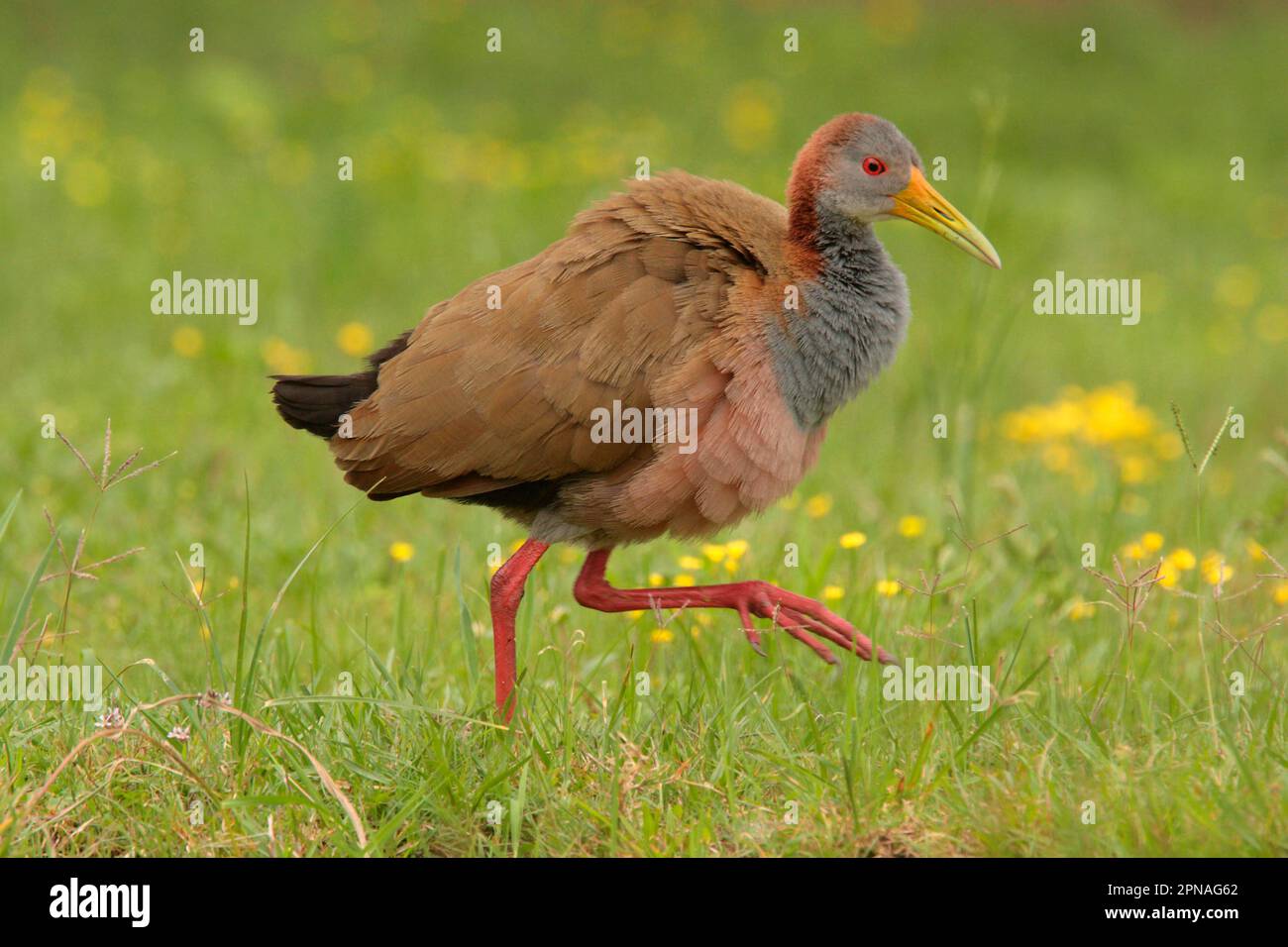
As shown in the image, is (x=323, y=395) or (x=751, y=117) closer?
(x=323, y=395)

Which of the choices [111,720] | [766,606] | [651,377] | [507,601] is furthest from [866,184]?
[111,720]

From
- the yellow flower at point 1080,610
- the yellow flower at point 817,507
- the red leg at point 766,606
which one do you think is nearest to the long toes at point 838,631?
the red leg at point 766,606

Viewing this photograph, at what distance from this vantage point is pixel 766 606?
4316 mm

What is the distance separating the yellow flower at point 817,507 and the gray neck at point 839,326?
145 centimetres

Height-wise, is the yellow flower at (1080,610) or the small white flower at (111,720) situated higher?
the yellow flower at (1080,610)

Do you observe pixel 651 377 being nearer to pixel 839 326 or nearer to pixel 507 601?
pixel 839 326

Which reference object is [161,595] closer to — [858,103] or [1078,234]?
[1078,234]

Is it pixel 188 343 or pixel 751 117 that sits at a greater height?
pixel 751 117

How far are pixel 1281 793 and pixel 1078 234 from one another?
8020 millimetres

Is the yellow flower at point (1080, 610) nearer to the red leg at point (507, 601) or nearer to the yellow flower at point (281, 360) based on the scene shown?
the red leg at point (507, 601)

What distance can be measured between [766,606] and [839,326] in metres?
0.78

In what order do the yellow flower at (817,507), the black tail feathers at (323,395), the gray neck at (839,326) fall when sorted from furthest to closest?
the yellow flower at (817,507) → the black tail feathers at (323,395) → the gray neck at (839,326)

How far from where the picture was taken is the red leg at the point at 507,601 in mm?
4281
